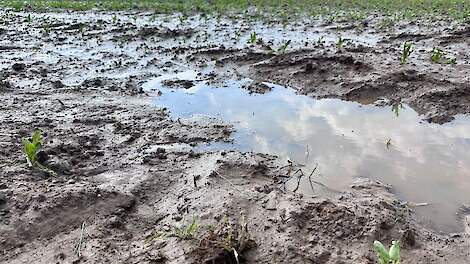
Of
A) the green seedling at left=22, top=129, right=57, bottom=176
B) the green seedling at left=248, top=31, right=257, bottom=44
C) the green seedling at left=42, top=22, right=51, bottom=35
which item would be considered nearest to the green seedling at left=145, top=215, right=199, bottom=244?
the green seedling at left=22, top=129, right=57, bottom=176

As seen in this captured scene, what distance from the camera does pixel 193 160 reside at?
5301 mm

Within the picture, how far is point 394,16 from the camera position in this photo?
14.8m

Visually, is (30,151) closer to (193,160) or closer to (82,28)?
(193,160)

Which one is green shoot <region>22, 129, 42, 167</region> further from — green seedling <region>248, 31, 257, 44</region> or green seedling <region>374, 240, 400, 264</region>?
green seedling <region>248, 31, 257, 44</region>

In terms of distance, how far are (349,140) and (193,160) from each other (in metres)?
2.06

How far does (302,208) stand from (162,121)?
120 inches

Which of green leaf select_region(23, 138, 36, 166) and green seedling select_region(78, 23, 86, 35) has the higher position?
green leaf select_region(23, 138, 36, 166)

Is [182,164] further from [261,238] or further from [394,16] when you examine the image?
[394,16]

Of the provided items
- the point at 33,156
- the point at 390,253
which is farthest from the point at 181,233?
the point at 33,156

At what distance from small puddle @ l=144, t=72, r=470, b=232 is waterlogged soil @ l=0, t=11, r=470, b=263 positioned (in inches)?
2.5

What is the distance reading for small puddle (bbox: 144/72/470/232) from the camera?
15.8ft

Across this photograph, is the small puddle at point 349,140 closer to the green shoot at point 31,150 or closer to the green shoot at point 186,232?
the green shoot at point 186,232

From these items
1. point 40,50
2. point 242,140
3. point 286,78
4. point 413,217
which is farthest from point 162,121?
point 40,50

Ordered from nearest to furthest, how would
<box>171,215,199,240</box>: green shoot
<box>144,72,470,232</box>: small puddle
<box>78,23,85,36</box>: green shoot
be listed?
<box>171,215,199,240</box>: green shoot → <box>144,72,470,232</box>: small puddle → <box>78,23,85,36</box>: green shoot
